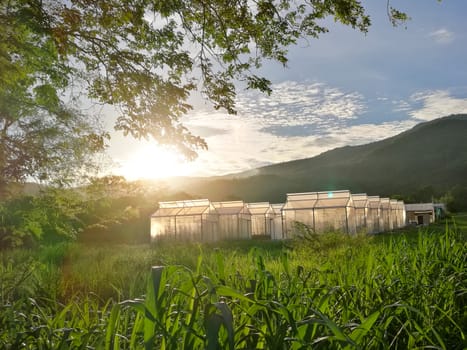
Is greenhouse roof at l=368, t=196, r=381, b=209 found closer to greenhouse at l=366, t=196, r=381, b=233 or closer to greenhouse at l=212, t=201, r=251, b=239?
greenhouse at l=366, t=196, r=381, b=233

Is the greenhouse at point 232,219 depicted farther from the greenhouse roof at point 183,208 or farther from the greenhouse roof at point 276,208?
the greenhouse roof at point 276,208

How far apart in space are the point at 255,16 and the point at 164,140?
2.39 m

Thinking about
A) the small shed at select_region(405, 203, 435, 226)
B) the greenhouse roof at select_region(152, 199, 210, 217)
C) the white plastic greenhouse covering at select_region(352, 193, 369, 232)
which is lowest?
the small shed at select_region(405, 203, 435, 226)

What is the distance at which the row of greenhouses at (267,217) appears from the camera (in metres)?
25.1

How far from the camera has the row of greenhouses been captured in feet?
82.3

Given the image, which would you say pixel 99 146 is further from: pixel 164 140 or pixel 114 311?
pixel 114 311

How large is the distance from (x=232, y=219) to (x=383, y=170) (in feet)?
298

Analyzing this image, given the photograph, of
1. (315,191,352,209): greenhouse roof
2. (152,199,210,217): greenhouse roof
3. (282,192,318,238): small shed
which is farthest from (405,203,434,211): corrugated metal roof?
(152,199,210,217): greenhouse roof

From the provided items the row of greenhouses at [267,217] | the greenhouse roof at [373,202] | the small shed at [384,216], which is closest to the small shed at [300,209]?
the row of greenhouses at [267,217]

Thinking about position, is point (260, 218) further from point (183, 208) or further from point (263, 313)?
point (263, 313)

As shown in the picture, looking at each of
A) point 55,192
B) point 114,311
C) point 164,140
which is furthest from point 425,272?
point 55,192

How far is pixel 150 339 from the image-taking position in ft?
4.98

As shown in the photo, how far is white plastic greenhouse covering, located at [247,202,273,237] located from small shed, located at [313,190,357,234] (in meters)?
7.09

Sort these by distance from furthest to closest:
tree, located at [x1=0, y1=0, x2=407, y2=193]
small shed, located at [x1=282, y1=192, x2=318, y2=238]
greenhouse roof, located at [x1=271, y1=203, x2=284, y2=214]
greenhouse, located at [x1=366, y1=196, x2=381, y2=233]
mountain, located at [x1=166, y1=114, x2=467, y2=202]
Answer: mountain, located at [x1=166, y1=114, x2=467, y2=202], greenhouse roof, located at [x1=271, y1=203, x2=284, y2=214], greenhouse, located at [x1=366, y1=196, x2=381, y2=233], small shed, located at [x1=282, y1=192, x2=318, y2=238], tree, located at [x1=0, y1=0, x2=407, y2=193]
